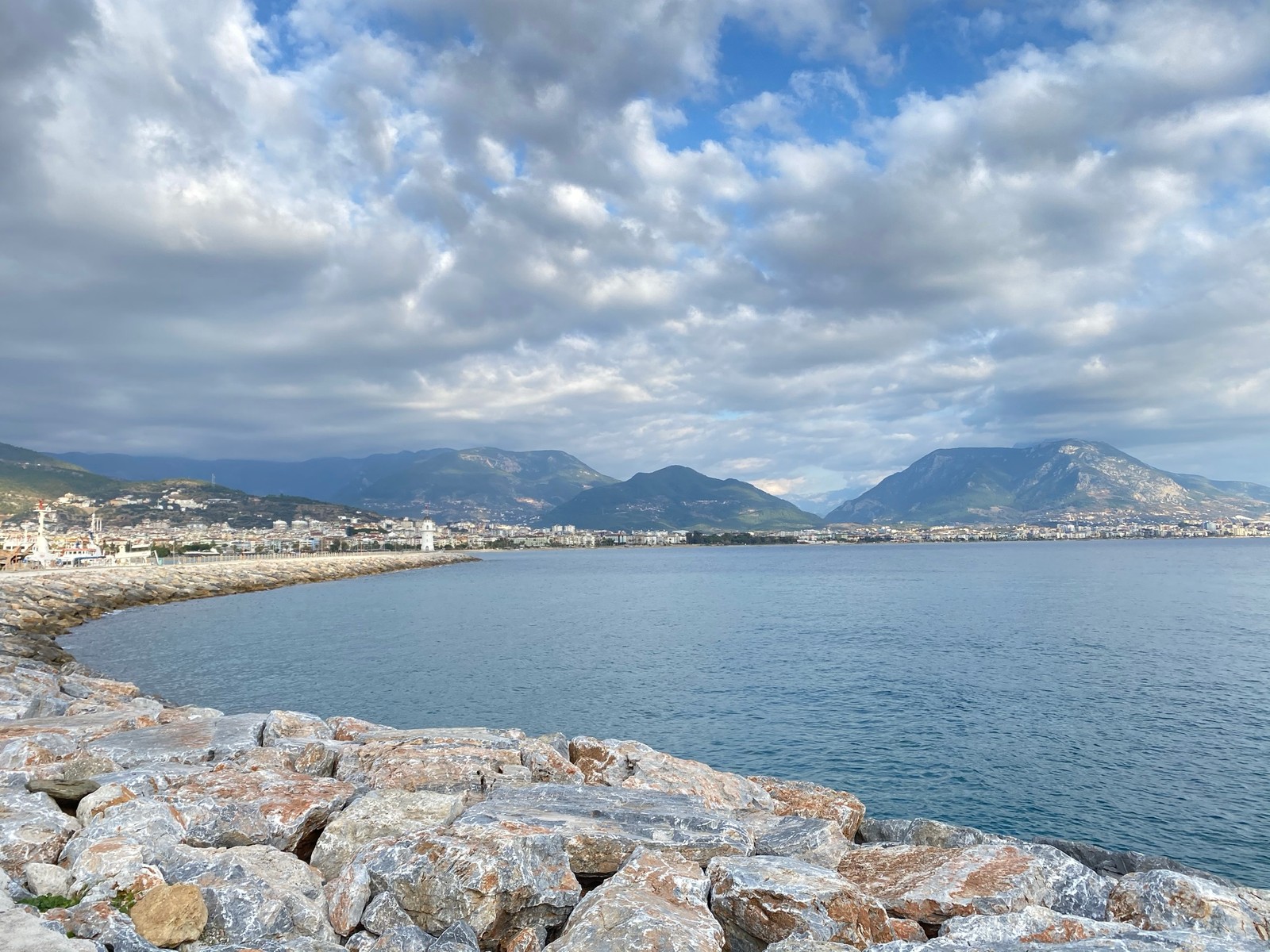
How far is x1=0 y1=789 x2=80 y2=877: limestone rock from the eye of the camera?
8695 millimetres

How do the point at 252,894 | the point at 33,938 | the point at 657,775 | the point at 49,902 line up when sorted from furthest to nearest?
1. the point at 657,775
2. the point at 252,894
3. the point at 49,902
4. the point at 33,938

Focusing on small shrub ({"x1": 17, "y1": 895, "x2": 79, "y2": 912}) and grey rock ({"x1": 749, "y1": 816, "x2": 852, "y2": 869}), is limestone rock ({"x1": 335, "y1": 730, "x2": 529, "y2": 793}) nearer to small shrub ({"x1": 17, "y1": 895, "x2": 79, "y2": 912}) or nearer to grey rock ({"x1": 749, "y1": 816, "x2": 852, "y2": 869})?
grey rock ({"x1": 749, "y1": 816, "x2": 852, "y2": 869})

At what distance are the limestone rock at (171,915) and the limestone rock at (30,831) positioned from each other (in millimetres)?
2178

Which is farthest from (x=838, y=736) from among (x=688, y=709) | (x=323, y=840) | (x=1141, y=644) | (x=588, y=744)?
(x=1141, y=644)

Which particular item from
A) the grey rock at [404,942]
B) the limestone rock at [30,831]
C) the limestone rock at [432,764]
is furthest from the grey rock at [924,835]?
the limestone rock at [30,831]

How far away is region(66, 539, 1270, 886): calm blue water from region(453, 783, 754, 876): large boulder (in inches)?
411

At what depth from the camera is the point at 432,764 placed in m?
12.4

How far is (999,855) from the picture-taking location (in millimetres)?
9664

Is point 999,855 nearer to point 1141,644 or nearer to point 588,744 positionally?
point 588,744

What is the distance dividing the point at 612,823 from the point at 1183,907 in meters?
6.70

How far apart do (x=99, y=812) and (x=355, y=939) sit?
4506 millimetres

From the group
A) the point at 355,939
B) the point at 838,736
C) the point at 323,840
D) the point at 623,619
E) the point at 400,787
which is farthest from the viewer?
the point at 623,619

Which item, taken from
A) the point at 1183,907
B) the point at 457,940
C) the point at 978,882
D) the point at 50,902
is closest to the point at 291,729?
the point at 50,902

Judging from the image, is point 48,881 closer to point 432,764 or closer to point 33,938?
point 33,938
